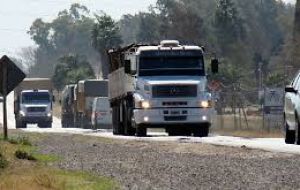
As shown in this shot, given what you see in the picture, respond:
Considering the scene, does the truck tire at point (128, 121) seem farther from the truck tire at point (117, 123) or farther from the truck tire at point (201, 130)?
the truck tire at point (201, 130)

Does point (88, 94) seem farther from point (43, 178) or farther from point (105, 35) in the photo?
point (105, 35)

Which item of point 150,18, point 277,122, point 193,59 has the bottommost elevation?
point 277,122

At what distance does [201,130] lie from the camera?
108 ft

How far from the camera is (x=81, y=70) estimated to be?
130 metres

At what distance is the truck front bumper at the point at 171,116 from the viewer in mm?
31750

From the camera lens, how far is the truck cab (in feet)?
208

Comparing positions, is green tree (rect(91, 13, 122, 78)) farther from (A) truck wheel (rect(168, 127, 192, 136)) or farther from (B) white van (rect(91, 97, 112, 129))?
(A) truck wheel (rect(168, 127, 192, 136))

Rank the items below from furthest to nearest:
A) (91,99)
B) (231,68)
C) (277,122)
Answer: (231,68) < (91,99) < (277,122)

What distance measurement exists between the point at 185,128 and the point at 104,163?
1508 centimetres

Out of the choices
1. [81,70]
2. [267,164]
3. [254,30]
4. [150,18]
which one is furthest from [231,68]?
[267,164]

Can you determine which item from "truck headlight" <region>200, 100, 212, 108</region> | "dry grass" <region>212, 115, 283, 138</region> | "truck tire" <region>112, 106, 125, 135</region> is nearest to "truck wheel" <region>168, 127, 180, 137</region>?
"truck headlight" <region>200, 100, 212, 108</region>

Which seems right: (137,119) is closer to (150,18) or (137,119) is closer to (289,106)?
(289,106)

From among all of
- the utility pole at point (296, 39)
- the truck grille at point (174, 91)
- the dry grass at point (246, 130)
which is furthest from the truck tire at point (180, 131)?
the utility pole at point (296, 39)

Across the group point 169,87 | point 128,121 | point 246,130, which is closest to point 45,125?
point 246,130
